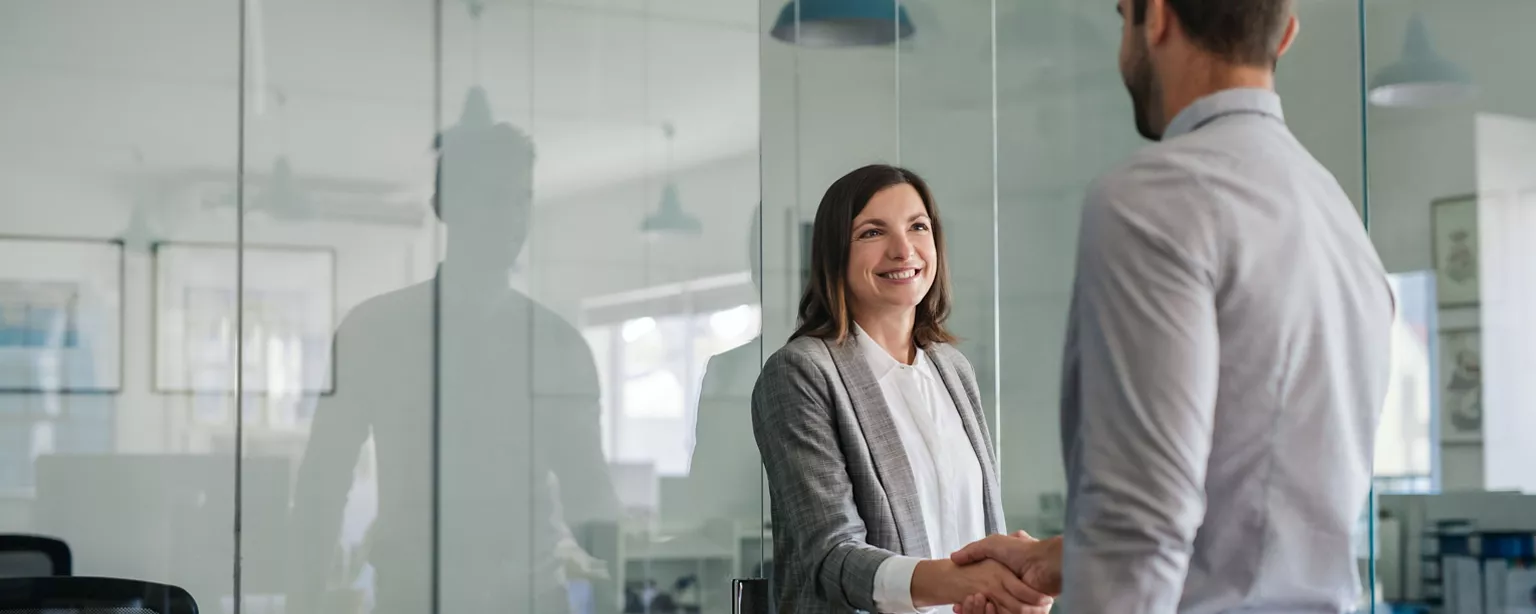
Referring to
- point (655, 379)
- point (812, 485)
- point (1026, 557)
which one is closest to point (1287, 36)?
point (1026, 557)

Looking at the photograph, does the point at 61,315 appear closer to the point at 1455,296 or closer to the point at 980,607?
the point at 980,607

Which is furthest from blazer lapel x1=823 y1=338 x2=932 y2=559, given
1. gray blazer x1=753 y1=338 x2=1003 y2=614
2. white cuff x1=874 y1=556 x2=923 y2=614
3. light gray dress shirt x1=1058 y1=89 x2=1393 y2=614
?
light gray dress shirt x1=1058 y1=89 x2=1393 y2=614

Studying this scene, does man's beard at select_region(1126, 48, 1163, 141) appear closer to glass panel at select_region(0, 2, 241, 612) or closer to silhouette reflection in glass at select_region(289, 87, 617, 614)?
silhouette reflection in glass at select_region(289, 87, 617, 614)

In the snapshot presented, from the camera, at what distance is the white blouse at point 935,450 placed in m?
1.98

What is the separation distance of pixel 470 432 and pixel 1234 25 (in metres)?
1.99

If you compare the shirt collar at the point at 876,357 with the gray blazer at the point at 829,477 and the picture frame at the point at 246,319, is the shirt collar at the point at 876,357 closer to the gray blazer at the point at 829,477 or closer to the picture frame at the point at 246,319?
the gray blazer at the point at 829,477

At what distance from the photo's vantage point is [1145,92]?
1.25 metres

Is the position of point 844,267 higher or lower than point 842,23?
lower

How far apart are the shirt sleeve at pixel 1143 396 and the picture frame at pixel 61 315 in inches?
82.6

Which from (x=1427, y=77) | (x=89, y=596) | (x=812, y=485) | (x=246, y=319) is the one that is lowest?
(x=89, y=596)

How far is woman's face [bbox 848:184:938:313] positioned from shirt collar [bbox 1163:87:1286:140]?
92 centimetres

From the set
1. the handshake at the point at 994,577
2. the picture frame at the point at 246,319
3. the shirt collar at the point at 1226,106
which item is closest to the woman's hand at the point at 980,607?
the handshake at the point at 994,577

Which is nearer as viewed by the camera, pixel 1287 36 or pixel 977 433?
pixel 1287 36

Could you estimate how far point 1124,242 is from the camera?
1.08m
